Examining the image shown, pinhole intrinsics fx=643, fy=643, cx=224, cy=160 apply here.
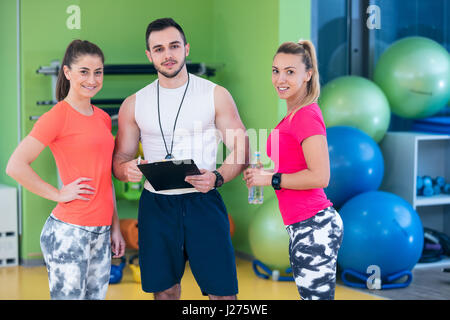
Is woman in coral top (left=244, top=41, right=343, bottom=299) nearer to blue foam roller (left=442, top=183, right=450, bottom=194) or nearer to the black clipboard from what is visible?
the black clipboard

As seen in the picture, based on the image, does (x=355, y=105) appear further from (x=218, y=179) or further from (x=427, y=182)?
(x=218, y=179)

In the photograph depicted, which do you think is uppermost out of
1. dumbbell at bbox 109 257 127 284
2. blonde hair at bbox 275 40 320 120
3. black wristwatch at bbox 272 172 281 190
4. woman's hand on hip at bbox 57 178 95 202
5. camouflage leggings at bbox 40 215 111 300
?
blonde hair at bbox 275 40 320 120

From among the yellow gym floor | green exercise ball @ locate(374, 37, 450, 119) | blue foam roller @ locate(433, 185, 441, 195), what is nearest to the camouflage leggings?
the yellow gym floor

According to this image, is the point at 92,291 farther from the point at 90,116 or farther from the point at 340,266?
the point at 340,266

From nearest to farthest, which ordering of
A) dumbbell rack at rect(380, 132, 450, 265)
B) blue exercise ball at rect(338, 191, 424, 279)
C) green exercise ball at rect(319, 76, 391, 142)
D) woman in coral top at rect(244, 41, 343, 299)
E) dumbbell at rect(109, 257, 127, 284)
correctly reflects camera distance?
1. woman in coral top at rect(244, 41, 343, 299)
2. blue exercise ball at rect(338, 191, 424, 279)
3. dumbbell at rect(109, 257, 127, 284)
4. green exercise ball at rect(319, 76, 391, 142)
5. dumbbell rack at rect(380, 132, 450, 265)

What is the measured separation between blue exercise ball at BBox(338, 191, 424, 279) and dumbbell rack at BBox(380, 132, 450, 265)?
0.54 metres

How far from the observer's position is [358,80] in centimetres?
411

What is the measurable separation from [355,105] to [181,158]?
2.05 meters

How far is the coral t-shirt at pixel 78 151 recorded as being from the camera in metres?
2.00

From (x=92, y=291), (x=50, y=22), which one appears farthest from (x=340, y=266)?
(x=50, y=22)

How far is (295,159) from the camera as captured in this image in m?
2.00

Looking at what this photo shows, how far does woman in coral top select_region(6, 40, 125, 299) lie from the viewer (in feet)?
6.52

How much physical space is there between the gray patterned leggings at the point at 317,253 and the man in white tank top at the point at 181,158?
39cm
